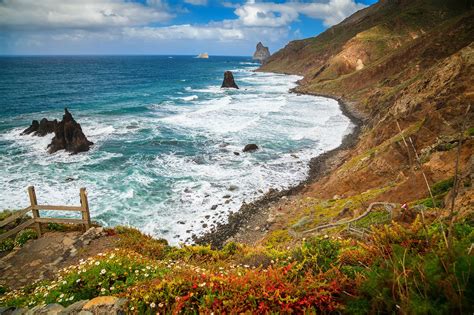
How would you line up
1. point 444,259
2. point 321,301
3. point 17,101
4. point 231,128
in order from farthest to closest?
point 17,101
point 231,128
point 321,301
point 444,259

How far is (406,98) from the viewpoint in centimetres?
2492

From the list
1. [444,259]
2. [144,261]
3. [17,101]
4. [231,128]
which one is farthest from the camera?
[17,101]

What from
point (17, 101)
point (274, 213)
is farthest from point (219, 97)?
point (274, 213)

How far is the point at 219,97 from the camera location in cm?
6862

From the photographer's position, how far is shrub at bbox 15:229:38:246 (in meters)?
10.7

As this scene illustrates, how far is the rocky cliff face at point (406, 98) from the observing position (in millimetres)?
13195

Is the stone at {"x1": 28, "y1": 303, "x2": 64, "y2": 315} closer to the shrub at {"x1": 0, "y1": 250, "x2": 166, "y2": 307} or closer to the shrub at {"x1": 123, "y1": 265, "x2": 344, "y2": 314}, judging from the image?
the shrub at {"x1": 0, "y1": 250, "x2": 166, "y2": 307}

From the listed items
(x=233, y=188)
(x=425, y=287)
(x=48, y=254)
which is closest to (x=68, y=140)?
(x=233, y=188)

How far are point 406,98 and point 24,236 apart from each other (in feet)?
92.2

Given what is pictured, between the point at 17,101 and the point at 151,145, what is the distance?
1917 inches

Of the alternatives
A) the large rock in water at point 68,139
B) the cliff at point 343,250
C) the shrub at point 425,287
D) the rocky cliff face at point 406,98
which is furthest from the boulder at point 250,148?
the shrub at point 425,287

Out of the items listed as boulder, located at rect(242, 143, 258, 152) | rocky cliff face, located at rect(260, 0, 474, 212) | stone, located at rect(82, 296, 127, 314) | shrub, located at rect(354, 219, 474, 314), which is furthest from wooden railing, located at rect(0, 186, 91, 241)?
boulder, located at rect(242, 143, 258, 152)

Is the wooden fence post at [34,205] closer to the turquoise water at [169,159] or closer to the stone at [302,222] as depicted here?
the turquoise water at [169,159]

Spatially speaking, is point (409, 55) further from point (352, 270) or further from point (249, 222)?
point (352, 270)
